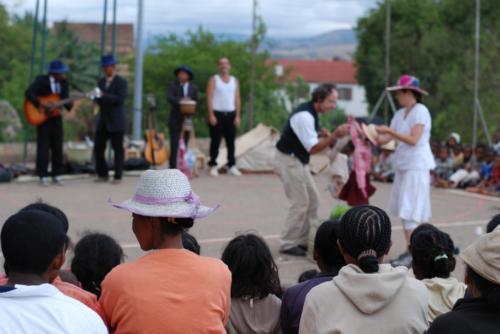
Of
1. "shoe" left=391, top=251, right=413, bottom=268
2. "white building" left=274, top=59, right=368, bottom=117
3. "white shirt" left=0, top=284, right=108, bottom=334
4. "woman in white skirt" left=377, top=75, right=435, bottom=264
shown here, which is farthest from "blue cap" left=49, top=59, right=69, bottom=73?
"white building" left=274, top=59, right=368, bottom=117

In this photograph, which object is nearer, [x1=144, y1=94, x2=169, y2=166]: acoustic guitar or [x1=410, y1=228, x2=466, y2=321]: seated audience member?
[x1=410, y1=228, x2=466, y2=321]: seated audience member

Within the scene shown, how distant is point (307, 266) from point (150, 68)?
1315 inches

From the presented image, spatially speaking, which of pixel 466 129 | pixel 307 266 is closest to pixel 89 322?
pixel 307 266

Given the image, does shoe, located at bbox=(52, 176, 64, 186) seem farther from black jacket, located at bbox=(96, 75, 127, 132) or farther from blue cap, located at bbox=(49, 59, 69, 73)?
blue cap, located at bbox=(49, 59, 69, 73)

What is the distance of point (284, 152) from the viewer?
9.29 meters

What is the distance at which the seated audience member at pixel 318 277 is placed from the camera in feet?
14.3

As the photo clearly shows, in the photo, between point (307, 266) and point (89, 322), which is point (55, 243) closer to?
point (89, 322)

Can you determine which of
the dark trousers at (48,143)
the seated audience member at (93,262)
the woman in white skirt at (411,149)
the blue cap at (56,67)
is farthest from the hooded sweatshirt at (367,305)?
the dark trousers at (48,143)

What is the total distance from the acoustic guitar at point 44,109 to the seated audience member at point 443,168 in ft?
19.9

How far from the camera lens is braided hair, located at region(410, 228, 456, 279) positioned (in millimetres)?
5105

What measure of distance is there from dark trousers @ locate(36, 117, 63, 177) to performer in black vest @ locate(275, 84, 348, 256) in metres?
5.02

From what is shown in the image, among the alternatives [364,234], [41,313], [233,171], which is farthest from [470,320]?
[233,171]

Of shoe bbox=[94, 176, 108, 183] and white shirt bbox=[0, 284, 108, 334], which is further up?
white shirt bbox=[0, 284, 108, 334]

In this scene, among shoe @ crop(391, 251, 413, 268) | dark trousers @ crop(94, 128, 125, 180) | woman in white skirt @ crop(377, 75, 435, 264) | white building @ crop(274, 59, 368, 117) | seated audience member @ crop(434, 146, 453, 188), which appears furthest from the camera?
white building @ crop(274, 59, 368, 117)
